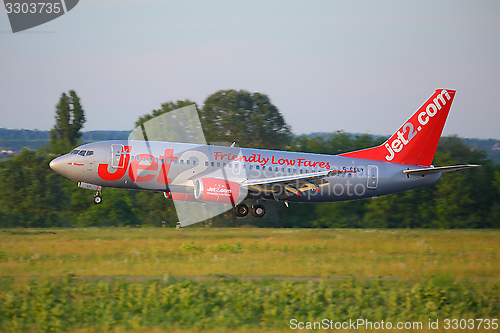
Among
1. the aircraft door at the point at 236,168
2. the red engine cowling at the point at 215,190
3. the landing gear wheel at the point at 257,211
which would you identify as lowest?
the landing gear wheel at the point at 257,211

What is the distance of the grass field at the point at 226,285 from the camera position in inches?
479

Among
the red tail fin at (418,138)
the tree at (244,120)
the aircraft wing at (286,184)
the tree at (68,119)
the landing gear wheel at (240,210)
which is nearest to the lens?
the aircraft wing at (286,184)

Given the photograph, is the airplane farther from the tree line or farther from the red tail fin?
the tree line

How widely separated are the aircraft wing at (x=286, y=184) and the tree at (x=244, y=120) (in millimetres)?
24572

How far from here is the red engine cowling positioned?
25.2 meters

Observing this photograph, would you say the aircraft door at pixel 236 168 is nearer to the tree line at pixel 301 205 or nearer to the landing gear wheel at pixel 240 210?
the landing gear wheel at pixel 240 210

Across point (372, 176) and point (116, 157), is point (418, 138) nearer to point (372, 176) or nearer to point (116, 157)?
point (372, 176)

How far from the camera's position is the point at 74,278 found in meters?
14.7

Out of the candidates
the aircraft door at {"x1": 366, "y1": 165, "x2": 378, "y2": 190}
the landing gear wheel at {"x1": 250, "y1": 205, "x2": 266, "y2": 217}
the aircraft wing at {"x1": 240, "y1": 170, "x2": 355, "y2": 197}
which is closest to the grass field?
the aircraft wing at {"x1": 240, "y1": 170, "x2": 355, "y2": 197}

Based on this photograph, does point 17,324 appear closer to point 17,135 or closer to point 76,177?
point 76,177

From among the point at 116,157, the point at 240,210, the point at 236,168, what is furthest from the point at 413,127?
the point at 116,157

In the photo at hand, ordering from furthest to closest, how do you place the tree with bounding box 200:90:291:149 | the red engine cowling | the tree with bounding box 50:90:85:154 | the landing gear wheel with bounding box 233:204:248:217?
the tree with bounding box 50:90:85:154 < the tree with bounding box 200:90:291:149 < the landing gear wheel with bounding box 233:204:248:217 < the red engine cowling

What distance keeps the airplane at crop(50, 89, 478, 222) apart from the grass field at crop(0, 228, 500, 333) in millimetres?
4652

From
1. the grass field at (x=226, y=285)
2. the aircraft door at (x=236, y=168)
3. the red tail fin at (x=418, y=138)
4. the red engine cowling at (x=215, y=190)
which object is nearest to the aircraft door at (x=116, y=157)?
the red engine cowling at (x=215, y=190)
